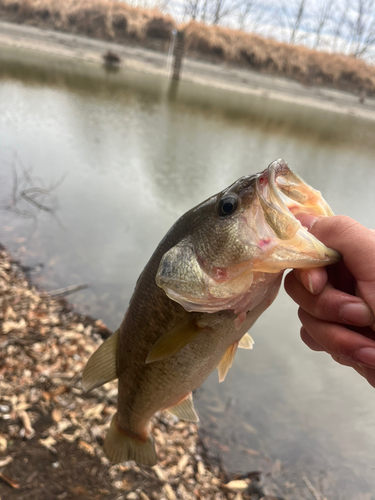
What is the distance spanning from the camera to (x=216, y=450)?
8.90 ft

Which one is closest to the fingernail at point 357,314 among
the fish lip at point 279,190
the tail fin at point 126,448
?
the fish lip at point 279,190

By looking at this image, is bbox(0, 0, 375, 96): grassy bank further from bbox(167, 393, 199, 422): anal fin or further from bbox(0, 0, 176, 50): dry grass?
bbox(167, 393, 199, 422): anal fin

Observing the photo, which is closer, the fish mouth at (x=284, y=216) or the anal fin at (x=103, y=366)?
the fish mouth at (x=284, y=216)

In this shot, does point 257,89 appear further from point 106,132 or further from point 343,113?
point 106,132

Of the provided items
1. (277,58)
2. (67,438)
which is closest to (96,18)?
(277,58)

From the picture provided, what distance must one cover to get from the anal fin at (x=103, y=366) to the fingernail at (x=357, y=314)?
3.32ft

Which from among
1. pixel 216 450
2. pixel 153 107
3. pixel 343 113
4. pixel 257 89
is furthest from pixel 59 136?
pixel 343 113

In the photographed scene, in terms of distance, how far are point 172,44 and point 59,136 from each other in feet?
57.6

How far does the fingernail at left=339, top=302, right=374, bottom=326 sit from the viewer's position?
2.91 ft

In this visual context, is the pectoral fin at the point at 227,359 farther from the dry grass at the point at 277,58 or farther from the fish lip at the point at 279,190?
the dry grass at the point at 277,58

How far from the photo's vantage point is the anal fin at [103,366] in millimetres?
1508

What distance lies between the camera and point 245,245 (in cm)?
97

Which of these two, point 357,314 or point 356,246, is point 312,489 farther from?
point 356,246

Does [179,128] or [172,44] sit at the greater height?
[172,44]
